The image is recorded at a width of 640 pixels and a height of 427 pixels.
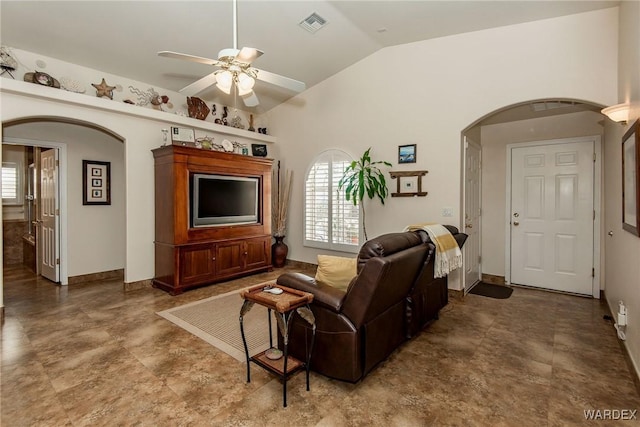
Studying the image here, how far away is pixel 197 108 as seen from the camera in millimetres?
5289

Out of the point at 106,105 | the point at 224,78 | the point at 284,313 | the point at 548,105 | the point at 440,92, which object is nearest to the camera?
the point at 284,313

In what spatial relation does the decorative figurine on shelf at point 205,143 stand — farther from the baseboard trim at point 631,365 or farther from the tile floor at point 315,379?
the baseboard trim at point 631,365

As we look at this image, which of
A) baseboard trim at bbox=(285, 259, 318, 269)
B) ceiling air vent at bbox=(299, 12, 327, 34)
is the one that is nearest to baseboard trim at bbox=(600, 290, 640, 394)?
baseboard trim at bbox=(285, 259, 318, 269)

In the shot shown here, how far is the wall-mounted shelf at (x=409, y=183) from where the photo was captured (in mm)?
4555

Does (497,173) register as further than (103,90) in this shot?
Yes

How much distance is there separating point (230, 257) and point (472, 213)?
3.90 meters

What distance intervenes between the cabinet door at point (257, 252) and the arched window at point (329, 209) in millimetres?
756

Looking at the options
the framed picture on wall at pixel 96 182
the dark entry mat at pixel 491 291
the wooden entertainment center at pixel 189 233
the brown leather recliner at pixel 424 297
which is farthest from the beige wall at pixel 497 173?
the framed picture on wall at pixel 96 182

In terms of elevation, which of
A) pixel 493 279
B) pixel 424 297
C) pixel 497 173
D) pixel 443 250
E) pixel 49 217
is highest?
pixel 497 173

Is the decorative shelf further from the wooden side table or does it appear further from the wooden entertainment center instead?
the wooden side table

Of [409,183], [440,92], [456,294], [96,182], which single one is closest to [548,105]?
[440,92]

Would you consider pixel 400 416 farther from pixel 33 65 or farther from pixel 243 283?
pixel 33 65

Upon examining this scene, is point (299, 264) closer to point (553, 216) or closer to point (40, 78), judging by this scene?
point (553, 216)

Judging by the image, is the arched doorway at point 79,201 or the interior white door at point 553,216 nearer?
the interior white door at point 553,216
